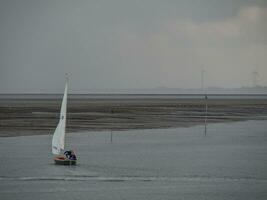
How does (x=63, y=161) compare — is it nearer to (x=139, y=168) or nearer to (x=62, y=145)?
(x=62, y=145)

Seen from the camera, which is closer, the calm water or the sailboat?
the calm water

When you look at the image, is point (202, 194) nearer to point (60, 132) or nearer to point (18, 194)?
point (18, 194)

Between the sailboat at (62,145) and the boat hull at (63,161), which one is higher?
the sailboat at (62,145)

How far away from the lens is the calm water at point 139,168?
100 ft

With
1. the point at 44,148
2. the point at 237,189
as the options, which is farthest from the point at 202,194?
the point at 44,148

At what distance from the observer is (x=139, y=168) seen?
37906mm

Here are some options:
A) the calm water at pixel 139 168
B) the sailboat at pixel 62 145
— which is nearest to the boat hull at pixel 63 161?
the sailboat at pixel 62 145

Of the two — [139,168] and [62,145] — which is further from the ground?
[62,145]

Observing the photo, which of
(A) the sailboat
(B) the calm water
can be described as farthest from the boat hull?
(B) the calm water

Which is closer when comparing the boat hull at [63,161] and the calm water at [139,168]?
the calm water at [139,168]

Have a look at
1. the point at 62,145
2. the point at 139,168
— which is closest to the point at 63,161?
the point at 62,145

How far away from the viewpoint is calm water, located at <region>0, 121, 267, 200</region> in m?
30.5

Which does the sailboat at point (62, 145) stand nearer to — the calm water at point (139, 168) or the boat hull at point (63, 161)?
the boat hull at point (63, 161)

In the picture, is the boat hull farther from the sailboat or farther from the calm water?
the calm water
